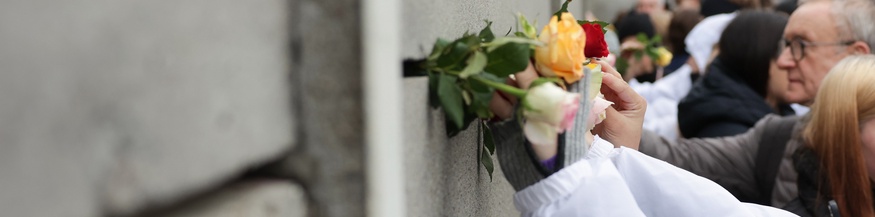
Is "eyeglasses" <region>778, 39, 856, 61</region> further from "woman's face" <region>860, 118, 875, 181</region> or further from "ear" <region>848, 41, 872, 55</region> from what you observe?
"woman's face" <region>860, 118, 875, 181</region>

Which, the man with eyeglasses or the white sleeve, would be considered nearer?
the white sleeve

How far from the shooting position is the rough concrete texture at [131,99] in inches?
26.0

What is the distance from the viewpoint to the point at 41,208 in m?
0.69

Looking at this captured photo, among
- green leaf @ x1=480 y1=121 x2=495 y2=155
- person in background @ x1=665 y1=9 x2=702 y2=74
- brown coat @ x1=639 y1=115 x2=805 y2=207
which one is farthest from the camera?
person in background @ x1=665 y1=9 x2=702 y2=74

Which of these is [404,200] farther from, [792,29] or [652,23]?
[652,23]

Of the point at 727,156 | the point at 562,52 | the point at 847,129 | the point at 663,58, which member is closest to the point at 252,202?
the point at 562,52

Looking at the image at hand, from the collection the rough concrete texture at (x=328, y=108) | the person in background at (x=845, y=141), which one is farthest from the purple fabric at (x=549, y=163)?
the person in background at (x=845, y=141)

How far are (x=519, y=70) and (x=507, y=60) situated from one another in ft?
0.06

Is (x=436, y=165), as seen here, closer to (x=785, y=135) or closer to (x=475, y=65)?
(x=475, y=65)

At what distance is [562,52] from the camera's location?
51.7 inches

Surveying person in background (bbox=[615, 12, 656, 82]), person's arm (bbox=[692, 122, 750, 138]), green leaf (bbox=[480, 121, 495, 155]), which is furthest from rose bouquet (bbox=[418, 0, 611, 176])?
person in background (bbox=[615, 12, 656, 82])

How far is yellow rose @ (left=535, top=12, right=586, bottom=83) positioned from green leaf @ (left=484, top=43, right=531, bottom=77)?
0.04 meters

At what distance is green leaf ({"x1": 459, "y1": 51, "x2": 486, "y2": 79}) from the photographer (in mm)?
1240

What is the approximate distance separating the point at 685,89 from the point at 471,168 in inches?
138
